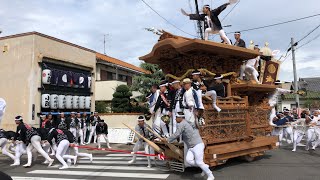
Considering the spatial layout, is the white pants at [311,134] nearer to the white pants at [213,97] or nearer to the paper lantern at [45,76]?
the white pants at [213,97]

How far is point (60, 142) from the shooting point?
396 inches

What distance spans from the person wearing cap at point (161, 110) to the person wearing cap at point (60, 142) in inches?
116

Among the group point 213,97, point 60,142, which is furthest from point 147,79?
point 213,97

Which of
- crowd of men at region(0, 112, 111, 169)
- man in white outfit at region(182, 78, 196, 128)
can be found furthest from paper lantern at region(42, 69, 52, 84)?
man in white outfit at region(182, 78, 196, 128)

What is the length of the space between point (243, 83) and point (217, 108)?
2.69 m

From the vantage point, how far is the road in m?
8.37

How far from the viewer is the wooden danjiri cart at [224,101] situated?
29.5 ft

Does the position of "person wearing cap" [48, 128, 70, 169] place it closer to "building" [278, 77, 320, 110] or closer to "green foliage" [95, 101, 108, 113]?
"green foliage" [95, 101, 108, 113]

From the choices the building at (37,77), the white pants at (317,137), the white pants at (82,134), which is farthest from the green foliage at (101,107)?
the white pants at (317,137)

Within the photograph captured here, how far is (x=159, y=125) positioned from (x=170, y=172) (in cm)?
Result: 184

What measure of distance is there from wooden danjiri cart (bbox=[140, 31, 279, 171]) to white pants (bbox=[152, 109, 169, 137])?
54 cm

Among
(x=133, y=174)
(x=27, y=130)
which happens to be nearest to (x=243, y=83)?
(x=133, y=174)

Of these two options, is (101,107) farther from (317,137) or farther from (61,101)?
(317,137)

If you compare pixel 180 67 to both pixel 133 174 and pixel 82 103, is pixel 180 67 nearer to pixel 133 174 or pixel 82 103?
pixel 133 174
